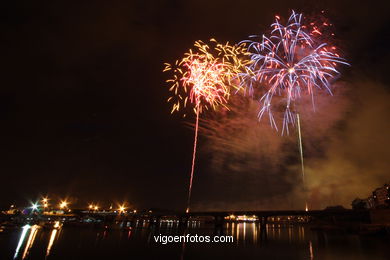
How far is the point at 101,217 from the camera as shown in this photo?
158125 mm

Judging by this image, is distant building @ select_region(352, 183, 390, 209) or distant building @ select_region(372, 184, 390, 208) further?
distant building @ select_region(372, 184, 390, 208)

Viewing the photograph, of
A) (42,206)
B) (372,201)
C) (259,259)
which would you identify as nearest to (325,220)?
(372,201)

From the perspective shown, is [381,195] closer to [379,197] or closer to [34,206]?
[379,197]

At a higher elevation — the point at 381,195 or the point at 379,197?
the point at 381,195

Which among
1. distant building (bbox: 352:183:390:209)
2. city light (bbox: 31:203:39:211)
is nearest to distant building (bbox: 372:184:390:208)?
distant building (bbox: 352:183:390:209)

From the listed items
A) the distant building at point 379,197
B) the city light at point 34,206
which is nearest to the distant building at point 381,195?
the distant building at point 379,197

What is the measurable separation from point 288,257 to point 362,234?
5484 centimetres

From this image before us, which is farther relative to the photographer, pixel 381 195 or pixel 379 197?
pixel 379 197

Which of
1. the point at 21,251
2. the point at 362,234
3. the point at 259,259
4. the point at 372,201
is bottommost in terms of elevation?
the point at 21,251

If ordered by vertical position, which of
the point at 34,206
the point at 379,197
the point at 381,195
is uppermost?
the point at 381,195

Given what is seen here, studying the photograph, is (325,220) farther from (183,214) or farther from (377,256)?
(377,256)

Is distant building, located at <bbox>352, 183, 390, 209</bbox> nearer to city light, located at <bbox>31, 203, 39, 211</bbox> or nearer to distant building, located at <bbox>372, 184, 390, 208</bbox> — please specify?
distant building, located at <bbox>372, 184, 390, 208</bbox>

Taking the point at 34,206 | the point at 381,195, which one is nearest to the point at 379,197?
the point at 381,195

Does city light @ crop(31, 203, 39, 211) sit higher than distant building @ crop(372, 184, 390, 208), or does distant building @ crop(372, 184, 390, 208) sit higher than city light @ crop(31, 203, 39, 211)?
distant building @ crop(372, 184, 390, 208)
